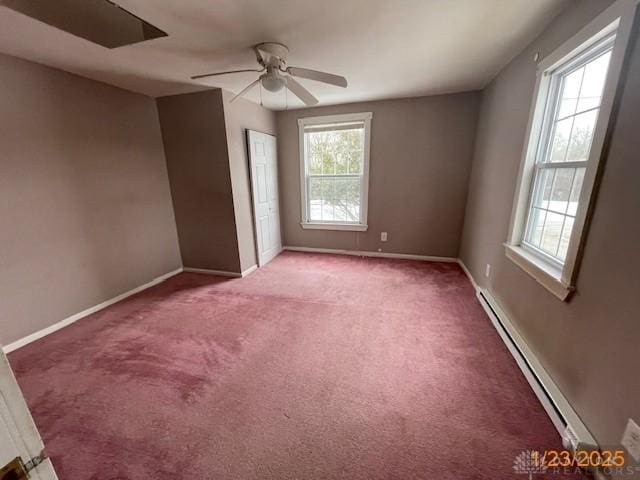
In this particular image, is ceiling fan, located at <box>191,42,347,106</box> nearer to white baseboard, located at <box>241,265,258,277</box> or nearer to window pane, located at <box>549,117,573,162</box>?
window pane, located at <box>549,117,573,162</box>

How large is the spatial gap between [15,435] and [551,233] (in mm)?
2619

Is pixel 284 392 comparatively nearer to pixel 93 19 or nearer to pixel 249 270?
pixel 249 270

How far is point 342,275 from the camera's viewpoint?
3457mm

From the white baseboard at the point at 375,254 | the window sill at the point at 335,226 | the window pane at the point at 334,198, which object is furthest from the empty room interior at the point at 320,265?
the window sill at the point at 335,226

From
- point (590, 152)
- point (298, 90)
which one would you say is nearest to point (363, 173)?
point (298, 90)

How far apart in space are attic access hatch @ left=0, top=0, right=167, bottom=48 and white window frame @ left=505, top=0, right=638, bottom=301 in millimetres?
2628

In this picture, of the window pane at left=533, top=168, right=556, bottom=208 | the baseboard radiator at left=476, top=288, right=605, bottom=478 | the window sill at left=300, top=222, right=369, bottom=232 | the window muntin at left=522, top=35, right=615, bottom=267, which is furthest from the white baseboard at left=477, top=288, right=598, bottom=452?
the window sill at left=300, top=222, right=369, bottom=232

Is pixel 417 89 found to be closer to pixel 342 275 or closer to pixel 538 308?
pixel 342 275

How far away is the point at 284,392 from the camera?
164 centimetres

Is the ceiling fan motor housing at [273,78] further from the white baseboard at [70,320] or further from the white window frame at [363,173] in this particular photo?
the white baseboard at [70,320]

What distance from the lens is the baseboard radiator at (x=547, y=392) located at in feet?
4.02

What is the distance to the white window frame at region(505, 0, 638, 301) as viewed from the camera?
121 cm

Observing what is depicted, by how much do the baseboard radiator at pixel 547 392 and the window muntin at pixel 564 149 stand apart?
0.64m

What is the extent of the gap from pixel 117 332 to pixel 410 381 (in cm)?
251
